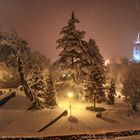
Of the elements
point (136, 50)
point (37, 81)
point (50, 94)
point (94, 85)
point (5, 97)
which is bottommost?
point (5, 97)

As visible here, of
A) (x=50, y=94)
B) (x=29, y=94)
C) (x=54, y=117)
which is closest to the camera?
(x=54, y=117)

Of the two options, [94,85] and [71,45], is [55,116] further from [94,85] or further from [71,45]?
[71,45]

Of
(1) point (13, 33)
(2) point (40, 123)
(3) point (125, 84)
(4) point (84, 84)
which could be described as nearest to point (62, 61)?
(4) point (84, 84)

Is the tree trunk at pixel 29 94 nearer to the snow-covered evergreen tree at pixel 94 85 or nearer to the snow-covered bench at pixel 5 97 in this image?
the snow-covered bench at pixel 5 97

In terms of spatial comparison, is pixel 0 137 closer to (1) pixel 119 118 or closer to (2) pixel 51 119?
→ (2) pixel 51 119

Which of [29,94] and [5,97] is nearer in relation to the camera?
[29,94]

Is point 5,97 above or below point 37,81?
below

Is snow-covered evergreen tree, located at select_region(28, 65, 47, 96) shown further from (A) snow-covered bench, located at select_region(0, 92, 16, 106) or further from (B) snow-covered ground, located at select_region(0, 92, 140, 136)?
(A) snow-covered bench, located at select_region(0, 92, 16, 106)

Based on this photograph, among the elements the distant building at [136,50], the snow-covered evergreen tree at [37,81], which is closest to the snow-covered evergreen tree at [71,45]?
the snow-covered evergreen tree at [37,81]

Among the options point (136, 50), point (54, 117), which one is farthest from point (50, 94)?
point (136, 50)

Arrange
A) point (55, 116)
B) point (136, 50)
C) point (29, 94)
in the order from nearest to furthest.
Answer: point (55, 116)
point (29, 94)
point (136, 50)

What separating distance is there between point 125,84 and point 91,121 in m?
8.23

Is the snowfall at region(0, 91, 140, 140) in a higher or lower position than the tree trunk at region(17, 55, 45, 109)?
lower

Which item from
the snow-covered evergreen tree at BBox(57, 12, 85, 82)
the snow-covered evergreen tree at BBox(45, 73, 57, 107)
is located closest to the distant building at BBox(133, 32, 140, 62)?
the snow-covered evergreen tree at BBox(57, 12, 85, 82)
